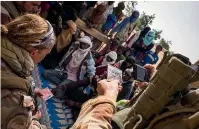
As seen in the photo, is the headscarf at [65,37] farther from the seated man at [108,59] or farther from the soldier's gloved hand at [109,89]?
the soldier's gloved hand at [109,89]

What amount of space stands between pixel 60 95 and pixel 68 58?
0.68 m

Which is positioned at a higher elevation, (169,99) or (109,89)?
(169,99)

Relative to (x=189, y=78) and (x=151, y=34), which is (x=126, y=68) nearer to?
(x=151, y=34)

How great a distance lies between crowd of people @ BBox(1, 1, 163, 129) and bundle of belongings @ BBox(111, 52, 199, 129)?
0.66 feet

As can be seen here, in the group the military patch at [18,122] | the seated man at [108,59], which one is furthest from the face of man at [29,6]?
the seated man at [108,59]

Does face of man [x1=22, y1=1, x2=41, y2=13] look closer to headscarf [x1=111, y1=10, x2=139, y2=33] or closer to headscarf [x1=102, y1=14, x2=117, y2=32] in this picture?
headscarf [x1=102, y1=14, x2=117, y2=32]

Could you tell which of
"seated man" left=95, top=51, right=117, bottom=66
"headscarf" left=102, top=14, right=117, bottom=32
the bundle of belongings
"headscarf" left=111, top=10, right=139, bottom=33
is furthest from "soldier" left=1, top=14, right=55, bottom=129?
"headscarf" left=111, top=10, right=139, bottom=33

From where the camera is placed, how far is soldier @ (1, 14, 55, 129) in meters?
1.45

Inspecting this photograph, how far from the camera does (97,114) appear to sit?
1.53 m

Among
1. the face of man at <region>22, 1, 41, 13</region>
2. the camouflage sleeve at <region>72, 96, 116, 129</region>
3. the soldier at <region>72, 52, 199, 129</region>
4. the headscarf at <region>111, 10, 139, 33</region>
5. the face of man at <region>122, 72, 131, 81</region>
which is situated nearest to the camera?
the soldier at <region>72, 52, 199, 129</region>

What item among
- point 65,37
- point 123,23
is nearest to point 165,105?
point 65,37

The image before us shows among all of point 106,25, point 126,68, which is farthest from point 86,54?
point 106,25

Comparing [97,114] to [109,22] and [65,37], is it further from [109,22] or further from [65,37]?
[109,22]

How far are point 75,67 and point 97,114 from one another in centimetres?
365
